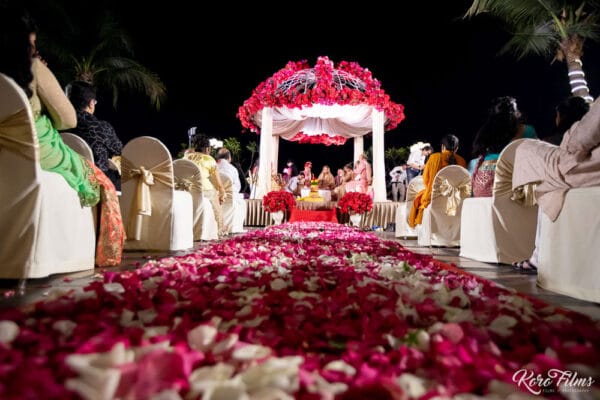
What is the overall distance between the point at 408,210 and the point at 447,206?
1.29m

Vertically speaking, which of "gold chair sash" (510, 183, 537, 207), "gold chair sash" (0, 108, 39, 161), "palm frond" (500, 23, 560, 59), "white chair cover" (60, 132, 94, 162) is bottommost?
"gold chair sash" (510, 183, 537, 207)

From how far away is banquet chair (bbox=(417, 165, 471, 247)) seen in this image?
465 cm

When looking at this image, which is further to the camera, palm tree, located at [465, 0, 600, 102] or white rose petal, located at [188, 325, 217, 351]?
palm tree, located at [465, 0, 600, 102]

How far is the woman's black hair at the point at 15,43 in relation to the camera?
1.73 metres

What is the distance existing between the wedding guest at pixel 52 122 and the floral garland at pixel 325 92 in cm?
649

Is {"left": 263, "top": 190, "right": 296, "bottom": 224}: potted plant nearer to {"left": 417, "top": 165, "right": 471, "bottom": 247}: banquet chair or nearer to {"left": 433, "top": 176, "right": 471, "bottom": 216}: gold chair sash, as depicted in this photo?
{"left": 417, "top": 165, "right": 471, "bottom": 247}: banquet chair

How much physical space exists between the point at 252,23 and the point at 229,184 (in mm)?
9783

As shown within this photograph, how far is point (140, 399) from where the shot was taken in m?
0.63

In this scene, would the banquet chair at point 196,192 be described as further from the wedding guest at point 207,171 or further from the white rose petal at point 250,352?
the white rose petal at point 250,352

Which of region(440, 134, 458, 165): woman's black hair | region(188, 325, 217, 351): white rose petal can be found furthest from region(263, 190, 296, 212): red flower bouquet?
region(188, 325, 217, 351): white rose petal

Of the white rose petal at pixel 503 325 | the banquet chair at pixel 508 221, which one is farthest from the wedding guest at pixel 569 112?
the white rose petal at pixel 503 325

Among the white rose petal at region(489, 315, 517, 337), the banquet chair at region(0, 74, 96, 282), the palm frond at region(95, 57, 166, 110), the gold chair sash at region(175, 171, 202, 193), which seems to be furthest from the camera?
the palm frond at region(95, 57, 166, 110)

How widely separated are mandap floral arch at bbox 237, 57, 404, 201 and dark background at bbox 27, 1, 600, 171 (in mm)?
4372

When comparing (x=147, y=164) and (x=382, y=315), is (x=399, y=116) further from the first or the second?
(x=382, y=315)
